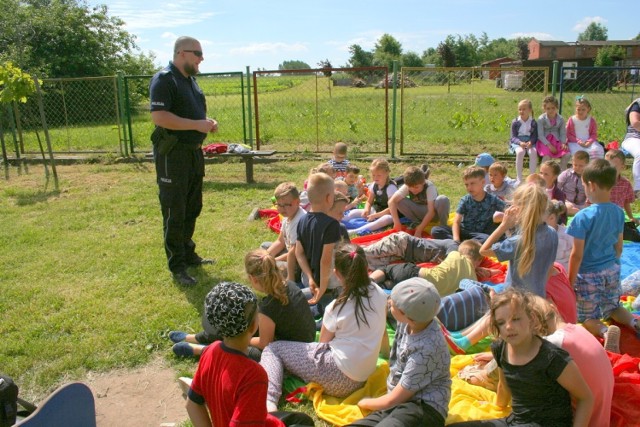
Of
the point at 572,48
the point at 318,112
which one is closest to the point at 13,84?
the point at 318,112

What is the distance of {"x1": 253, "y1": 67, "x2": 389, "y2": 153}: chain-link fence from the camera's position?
12531mm

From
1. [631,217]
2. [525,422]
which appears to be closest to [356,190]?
[631,217]

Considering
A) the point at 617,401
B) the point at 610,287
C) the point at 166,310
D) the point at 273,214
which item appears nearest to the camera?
the point at 617,401

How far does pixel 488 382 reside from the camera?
3361mm

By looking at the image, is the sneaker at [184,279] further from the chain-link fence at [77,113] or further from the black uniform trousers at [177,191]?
the chain-link fence at [77,113]

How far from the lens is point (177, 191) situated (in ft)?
16.9

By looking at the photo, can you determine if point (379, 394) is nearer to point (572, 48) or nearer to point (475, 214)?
point (475, 214)

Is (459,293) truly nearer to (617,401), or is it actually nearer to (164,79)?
(617,401)

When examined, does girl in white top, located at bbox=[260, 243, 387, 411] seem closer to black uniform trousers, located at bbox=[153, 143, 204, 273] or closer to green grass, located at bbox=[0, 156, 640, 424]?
green grass, located at bbox=[0, 156, 640, 424]

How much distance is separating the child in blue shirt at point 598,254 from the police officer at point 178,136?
10.7ft

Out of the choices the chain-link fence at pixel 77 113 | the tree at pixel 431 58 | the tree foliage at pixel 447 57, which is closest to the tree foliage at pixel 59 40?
the chain-link fence at pixel 77 113

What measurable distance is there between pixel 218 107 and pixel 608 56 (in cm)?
4021

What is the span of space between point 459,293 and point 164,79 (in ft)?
10.4

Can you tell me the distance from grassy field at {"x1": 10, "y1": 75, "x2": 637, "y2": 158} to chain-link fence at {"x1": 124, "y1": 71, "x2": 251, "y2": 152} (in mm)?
36
